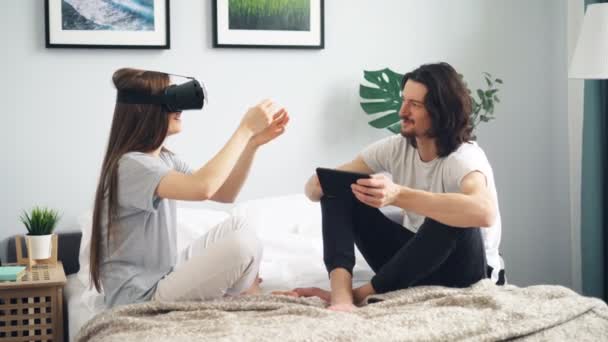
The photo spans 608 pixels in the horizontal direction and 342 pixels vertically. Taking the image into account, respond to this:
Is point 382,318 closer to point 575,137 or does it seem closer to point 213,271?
point 213,271

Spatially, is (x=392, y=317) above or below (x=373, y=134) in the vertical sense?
below

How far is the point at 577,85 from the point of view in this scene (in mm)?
3750

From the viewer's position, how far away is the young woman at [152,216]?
85.5 inches

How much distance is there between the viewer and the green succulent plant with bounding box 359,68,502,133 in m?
3.44

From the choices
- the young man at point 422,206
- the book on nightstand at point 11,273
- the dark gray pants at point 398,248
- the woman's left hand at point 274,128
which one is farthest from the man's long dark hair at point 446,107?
the book on nightstand at point 11,273

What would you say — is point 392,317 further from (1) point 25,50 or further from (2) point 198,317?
(1) point 25,50

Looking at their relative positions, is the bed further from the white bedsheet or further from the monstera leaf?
the monstera leaf

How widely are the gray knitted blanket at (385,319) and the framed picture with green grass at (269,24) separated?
1.42 meters

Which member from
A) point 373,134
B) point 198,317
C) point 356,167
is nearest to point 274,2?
point 373,134

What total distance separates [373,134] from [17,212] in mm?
1417

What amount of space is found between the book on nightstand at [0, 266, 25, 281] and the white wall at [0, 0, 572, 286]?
42 centimetres

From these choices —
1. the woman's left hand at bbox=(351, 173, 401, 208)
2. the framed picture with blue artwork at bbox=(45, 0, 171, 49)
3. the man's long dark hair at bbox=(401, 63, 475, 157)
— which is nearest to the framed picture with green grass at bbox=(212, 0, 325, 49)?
the framed picture with blue artwork at bbox=(45, 0, 171, 49)

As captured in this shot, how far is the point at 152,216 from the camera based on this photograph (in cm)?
228

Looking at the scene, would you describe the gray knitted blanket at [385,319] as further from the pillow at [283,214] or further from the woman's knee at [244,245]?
the pillow at [283,214]
